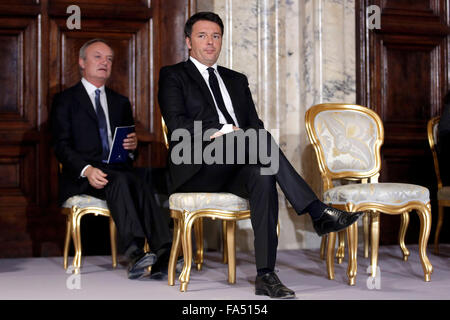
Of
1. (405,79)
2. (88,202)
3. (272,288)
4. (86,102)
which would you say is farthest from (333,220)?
(405,79)

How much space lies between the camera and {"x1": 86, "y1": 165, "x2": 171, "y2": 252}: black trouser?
3.58m

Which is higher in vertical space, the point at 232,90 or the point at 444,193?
the point at 232,90

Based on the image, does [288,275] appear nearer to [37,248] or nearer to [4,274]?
[4,274]

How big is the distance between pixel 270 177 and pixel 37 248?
7.53ft

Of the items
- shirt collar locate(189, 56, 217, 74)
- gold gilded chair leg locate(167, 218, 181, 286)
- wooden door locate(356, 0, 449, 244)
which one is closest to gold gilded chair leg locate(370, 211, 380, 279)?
gold gilded chair leg locate(167, 218, 181, 286)

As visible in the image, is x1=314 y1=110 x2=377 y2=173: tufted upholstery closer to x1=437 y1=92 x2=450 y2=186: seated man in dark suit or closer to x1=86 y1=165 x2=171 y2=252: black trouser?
x1=437 y1=92 x2=450 y2=186: seated man in dark suit

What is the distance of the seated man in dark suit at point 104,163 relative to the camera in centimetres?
358

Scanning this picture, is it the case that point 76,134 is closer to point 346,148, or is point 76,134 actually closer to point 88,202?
point 88,202

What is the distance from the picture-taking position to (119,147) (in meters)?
3.83

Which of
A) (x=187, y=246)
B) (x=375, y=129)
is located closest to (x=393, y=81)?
(x=375, y=129)

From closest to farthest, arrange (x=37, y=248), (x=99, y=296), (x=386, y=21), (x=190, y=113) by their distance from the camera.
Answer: (x=99, y=296) → (x=190, y=113) → (x=37, y=248) → (x=386, y=21)

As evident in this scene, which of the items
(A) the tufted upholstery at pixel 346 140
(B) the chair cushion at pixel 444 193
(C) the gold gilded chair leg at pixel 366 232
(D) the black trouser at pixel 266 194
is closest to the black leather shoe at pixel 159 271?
(D) the black trouser at pixel 266 194

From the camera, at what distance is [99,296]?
3.02 metres

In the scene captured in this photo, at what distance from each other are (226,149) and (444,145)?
206 centimetres
